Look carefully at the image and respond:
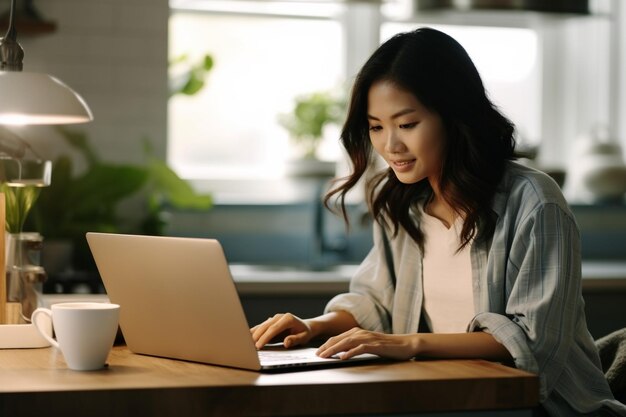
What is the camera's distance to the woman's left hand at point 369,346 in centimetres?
170

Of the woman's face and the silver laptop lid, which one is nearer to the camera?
the silver laptop lid

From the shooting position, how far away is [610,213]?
15.1 feet

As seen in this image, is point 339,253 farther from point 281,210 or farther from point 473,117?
point 473,117

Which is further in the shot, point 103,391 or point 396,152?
point 396,152

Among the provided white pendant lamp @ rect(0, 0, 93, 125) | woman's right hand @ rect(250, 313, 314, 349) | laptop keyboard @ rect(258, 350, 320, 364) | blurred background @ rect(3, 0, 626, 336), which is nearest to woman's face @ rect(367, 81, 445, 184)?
woman's right hand @ rect(250, 313, 314, 349)

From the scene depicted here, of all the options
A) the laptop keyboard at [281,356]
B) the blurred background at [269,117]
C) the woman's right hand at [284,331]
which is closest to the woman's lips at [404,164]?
the woman's right hand at [284,331]

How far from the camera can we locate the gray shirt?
1.84m

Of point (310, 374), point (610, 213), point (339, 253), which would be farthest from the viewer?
point (610, 213)

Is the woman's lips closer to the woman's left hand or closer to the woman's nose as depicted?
the woman's nose

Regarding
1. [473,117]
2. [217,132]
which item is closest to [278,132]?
[217,132]

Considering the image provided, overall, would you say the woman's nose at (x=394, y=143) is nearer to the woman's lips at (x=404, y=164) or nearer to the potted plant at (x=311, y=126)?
the woman's lips at (x=404, y=164)

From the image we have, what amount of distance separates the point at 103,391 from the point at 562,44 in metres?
3.70

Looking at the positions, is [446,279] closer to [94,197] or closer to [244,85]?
[94,197]

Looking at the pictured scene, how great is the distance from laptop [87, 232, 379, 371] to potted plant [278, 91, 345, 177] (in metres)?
2.31
